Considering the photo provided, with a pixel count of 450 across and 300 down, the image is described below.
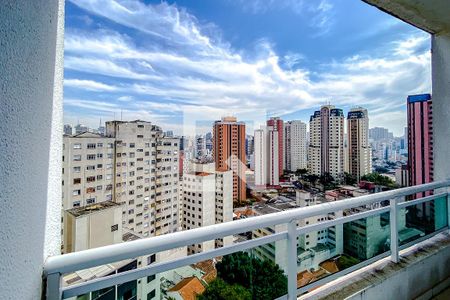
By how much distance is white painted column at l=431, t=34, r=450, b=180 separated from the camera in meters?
2.37

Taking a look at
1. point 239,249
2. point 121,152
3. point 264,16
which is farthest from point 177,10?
point 239,249

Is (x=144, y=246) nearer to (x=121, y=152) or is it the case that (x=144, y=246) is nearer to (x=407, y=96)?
(x=121, y=152)

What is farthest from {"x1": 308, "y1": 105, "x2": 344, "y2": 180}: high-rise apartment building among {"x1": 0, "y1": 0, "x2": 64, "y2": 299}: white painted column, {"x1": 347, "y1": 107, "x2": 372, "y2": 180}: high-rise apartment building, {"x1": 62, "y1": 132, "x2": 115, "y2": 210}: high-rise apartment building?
{"x1": 0, "y1": 0, "x2": 64, "y2": 299}: white painted column

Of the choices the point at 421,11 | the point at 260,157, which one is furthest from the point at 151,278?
the point at 260,157

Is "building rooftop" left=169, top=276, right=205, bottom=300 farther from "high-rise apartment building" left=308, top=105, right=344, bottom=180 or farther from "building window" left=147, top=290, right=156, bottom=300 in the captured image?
"high-rise apartment building" left=308, top=105, right=344, bottom=180

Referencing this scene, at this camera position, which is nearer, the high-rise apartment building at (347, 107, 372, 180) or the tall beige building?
the tall beige building

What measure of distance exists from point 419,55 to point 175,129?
3505 millimetres

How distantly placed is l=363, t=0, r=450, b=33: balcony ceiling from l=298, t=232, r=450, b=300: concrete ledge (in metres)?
1.99

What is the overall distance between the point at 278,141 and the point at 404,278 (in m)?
3.90

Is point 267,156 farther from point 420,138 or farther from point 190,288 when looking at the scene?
point 190,288

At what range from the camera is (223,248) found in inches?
41.7

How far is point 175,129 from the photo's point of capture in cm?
405

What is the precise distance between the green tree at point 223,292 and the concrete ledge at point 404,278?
1.34 ft

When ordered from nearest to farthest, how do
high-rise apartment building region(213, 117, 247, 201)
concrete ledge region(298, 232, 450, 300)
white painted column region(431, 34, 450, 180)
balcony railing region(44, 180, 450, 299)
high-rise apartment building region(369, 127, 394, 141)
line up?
balcony railing region(44, 180, 450, 299)
concrete ledge region(298, 232, 450, 300)
white painted column region(431, 34, 450, 180)
high-rise apartment building region(369, 127, 394, 141)
high-rise apartment building region(213, 117, 247, 201)
